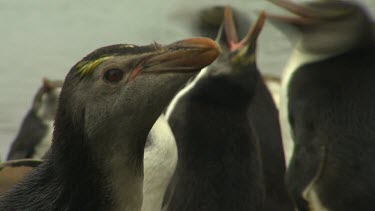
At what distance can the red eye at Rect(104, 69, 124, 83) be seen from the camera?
1467mm

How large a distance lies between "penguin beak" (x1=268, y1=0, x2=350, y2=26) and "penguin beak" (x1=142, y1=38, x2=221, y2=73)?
1.69 m

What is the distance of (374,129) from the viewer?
2764 millimetres

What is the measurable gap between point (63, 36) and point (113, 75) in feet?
16.3

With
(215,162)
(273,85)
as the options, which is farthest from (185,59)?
(273,85)

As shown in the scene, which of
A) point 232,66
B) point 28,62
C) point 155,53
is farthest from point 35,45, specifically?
point 155,53

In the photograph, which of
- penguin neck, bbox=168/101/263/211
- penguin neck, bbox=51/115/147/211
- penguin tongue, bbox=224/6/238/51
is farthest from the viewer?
penguin tongue, bbox=224/6/238/51

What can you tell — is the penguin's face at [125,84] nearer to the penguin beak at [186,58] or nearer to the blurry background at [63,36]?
the penguin beak at [186,58]

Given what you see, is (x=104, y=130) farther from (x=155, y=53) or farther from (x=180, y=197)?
(x=180, y=197)

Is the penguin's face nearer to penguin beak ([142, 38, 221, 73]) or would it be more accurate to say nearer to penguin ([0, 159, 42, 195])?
penguin beak ([142, 38, 221, 73])

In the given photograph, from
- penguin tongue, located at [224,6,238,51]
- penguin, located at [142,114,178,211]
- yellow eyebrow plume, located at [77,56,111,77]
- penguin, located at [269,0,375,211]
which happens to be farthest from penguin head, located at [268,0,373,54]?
yellow eyebrow plume, located at [77,56,111,77]

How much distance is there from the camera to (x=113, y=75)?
147 cm

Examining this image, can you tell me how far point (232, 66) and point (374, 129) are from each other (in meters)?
0.53

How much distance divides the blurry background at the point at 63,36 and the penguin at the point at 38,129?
56 cm

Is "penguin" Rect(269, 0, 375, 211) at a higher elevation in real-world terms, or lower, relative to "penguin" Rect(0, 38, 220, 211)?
lower
